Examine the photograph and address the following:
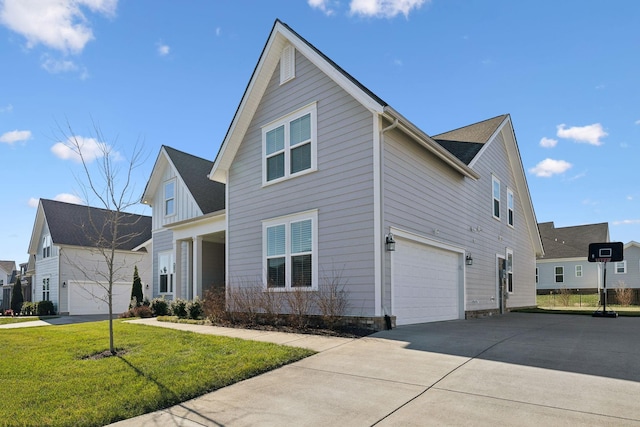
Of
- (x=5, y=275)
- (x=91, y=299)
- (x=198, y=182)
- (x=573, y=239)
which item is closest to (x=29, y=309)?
(x=91, y=299)

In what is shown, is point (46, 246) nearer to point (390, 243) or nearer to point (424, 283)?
point (424, 283)

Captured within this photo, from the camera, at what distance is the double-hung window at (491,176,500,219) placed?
668 inches

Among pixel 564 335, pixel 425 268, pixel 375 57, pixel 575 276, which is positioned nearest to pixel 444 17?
pixel 375 57

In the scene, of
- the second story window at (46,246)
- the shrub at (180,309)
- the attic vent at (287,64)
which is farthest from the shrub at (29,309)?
the attic vent at (287,64)

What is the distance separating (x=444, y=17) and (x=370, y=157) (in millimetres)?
5480

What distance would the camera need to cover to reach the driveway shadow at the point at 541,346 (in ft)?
19.6

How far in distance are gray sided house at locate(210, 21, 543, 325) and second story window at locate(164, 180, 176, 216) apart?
5744 mm

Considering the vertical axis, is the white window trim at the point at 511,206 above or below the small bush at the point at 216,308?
above

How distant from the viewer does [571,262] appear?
36719 millimetres

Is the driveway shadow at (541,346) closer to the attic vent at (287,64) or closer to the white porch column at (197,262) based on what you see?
the attic vent at (287,64)

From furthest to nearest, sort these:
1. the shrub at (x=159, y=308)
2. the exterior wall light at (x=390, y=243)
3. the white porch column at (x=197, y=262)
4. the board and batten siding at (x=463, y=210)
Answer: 1. the shrub at (x=159, y=308)
2. the white porch column at (x=197, y=262)
3. the board and batten siding at (x=463, y=210)
4. the exterior wall light at (x=390, y=243)

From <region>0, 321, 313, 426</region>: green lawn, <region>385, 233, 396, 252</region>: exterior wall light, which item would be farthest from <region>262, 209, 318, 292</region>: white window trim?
<region>0, 321, 313, 426</region>: green lawn

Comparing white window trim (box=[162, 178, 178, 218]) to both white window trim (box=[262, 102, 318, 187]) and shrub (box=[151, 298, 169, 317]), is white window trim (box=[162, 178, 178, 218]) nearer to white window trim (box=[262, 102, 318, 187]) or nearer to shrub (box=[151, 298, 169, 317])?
shrub (box=[151, 298, 169, 317])

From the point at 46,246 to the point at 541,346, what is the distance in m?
30.9
